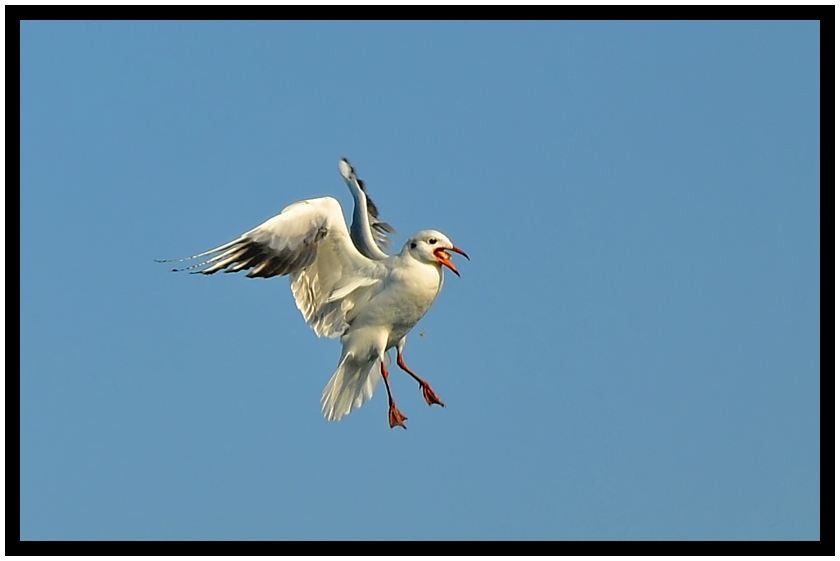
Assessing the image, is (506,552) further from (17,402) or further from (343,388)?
Result: (17,402)

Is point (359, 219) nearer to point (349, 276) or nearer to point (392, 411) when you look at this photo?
point (349, 276)

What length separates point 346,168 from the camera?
12.8m

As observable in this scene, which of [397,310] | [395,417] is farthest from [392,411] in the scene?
[397,310]

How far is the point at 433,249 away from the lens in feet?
38.4

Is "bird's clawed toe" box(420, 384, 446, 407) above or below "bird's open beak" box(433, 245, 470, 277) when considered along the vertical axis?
below

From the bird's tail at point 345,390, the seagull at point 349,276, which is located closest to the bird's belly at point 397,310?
the seagull at point 349,276

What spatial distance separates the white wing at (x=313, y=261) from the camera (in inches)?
451

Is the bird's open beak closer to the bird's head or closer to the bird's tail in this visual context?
the bird's head

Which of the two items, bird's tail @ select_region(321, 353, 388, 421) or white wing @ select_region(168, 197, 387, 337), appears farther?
bird's tail @ select_region(321, 353, 388, 421)

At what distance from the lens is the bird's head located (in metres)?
11.7

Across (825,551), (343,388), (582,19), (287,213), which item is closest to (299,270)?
(287,213)

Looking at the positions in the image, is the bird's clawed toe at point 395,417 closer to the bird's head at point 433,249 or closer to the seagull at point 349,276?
the seagull at point 349,276

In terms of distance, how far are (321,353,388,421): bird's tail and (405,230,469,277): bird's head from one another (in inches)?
46.8

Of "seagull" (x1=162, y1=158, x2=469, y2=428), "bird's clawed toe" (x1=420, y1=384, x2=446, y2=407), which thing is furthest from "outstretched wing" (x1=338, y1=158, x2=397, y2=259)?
"bird's clawed toe" (x1=420, y1=384, x2=446, y2=407)
